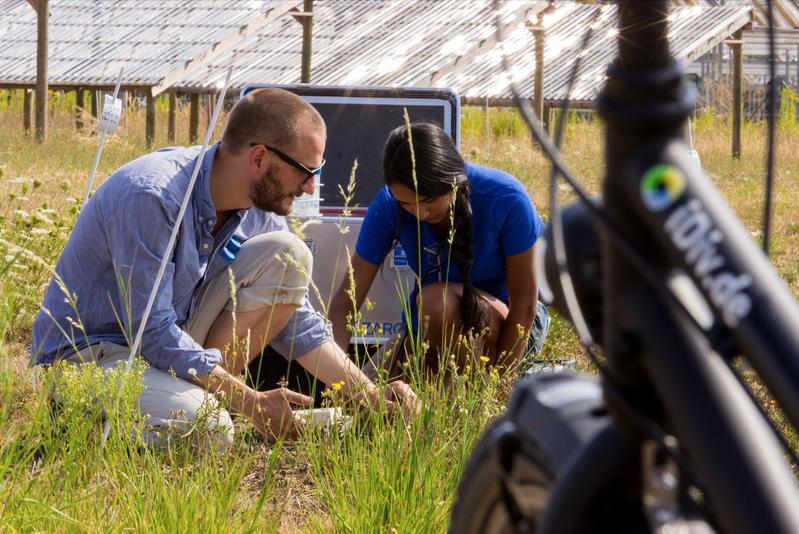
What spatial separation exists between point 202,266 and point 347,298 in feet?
2.18

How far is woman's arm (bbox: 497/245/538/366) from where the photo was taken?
3932 mm

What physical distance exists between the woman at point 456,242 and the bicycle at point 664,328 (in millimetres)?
2735

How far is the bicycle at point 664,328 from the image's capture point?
2.54 ft

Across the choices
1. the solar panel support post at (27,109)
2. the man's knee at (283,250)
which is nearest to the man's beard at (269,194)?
the man's knee at (283,250)

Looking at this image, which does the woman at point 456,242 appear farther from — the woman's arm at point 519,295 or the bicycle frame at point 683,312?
the bicycle frame at point 683,312

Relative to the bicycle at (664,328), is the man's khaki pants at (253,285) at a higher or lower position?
lower

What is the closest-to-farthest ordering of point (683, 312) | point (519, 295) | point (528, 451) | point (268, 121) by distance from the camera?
point (683, 312) → point (528, 451) → point (268, 121) → point (519, 295)

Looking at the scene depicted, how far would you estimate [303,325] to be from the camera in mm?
3732

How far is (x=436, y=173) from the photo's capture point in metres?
3.71

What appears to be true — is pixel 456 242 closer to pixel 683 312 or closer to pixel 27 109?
pixel 683 312

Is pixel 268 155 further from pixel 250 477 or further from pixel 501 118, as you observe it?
pixel 501 118

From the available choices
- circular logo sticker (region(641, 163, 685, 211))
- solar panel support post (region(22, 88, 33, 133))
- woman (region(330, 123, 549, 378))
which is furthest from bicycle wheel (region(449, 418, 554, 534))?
solar panel support post (region(22, 88, 33, 133))

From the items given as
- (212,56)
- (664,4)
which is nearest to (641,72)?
(664,4)

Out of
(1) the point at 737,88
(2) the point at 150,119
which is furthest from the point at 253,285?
(2) the point at 150,119
